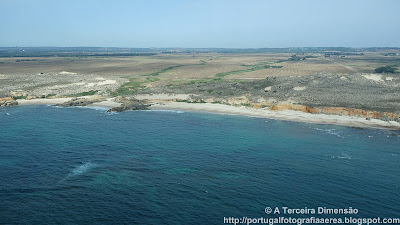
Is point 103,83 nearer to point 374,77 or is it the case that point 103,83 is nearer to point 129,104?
point 129,104

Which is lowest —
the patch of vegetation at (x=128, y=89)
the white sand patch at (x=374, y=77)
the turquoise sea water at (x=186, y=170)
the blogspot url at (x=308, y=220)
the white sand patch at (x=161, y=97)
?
the blogspot url at (x=308, y=220)

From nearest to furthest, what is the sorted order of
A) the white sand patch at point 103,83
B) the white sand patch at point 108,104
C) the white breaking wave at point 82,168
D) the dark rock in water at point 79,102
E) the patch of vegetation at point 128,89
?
the white breaking wave at point 82,168
the white sand patch at point 108,104
the dark rock in water at point 79,102
the patch of vegetation at point 128,89
the white sand patch at point 103,83

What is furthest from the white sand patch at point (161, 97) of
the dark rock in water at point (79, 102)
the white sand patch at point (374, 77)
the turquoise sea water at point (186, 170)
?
the white sand patch at point (374, 77)

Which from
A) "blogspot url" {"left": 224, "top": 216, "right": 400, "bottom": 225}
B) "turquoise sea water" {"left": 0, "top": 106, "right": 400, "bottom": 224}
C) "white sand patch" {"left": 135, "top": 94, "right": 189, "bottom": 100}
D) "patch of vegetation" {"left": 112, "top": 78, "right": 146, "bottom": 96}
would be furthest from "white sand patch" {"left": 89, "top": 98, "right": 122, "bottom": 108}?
"blogspot url" {"left": 224, "top": 216, "right": 400, "bottom": 225}

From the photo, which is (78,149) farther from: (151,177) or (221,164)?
(221,164)

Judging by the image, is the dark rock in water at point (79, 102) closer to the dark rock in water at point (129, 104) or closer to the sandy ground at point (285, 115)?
the dark rock in water at point (129, 104)

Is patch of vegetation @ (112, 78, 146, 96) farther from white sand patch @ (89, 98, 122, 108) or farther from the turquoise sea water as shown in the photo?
the turquoise sea water
